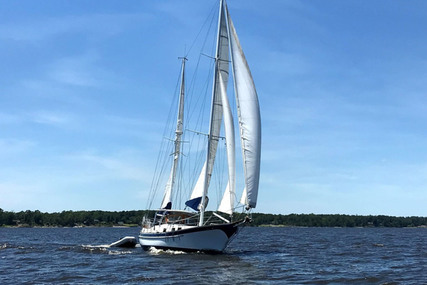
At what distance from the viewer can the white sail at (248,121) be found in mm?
37744

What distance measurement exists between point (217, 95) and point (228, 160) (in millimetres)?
6088

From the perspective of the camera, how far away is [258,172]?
125 ft

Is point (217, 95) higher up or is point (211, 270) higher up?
point (217, 95)

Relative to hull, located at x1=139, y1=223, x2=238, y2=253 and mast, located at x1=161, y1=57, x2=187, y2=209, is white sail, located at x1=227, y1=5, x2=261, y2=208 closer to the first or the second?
hull, located at x1=139, y1=223, x2=238, y2=253

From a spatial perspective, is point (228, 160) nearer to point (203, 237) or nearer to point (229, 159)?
point (229, 159)

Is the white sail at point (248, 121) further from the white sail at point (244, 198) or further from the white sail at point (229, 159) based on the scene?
the white sail at point (229, 159)

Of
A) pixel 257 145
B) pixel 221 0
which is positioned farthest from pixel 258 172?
pixel 221 0

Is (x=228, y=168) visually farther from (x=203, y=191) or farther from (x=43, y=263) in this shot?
(x=43, y=263)

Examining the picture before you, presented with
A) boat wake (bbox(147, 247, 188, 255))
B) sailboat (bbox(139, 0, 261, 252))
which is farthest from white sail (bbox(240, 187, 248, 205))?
boat wake (bbox(147, 247, 188, 255))

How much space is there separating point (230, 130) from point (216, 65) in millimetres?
6101

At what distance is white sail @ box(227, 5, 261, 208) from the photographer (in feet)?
124

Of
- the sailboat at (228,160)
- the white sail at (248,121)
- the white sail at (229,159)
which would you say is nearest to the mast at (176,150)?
the sailboat at (228,160)

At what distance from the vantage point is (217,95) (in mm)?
42250

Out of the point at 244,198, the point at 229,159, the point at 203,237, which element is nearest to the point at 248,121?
the point at 229,159
